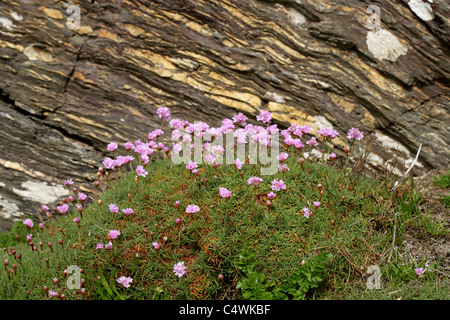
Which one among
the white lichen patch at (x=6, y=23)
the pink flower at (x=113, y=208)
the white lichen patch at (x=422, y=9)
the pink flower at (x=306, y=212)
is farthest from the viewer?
the white lichen patch at (x=6, y=23)

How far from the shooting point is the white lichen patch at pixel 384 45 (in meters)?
5.71

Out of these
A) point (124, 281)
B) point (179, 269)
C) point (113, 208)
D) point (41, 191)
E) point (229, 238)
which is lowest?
point (41, 191)

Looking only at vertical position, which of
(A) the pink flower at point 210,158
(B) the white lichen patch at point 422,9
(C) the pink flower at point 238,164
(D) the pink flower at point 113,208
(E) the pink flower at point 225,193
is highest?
(B) the white lichen patch at point 422,9

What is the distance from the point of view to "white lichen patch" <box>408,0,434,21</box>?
5.59 meters

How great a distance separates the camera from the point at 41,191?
250 inches

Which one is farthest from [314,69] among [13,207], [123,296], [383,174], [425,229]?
[13,207]

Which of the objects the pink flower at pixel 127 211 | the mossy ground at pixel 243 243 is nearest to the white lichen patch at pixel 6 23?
the mossy ground at pixel 243 243

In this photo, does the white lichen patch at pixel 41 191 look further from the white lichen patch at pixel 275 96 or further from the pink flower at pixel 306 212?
the pink flower at pixel 306 212

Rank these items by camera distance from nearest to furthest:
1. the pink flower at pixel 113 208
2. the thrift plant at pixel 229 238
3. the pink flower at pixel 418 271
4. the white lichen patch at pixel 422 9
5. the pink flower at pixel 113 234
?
the pink flower at pixel 418 271
the thrift plant at pixel 229 238
the pink flower at pixel 113 234
the pink flower at pixel 113 208
the white lichen patch at pixel 422 9

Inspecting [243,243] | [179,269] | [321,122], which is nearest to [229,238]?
[243,243]

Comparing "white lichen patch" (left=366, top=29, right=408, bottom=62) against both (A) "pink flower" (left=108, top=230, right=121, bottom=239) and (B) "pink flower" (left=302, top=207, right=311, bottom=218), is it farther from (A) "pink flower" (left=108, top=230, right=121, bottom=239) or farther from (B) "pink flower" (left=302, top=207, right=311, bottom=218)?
(A) "pink flower" (left=108, top=230, right=121, bottom=239)

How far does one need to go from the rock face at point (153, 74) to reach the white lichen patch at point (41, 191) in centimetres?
2

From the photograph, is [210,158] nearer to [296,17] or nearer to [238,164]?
[238,164]

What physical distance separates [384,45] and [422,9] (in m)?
0.69
